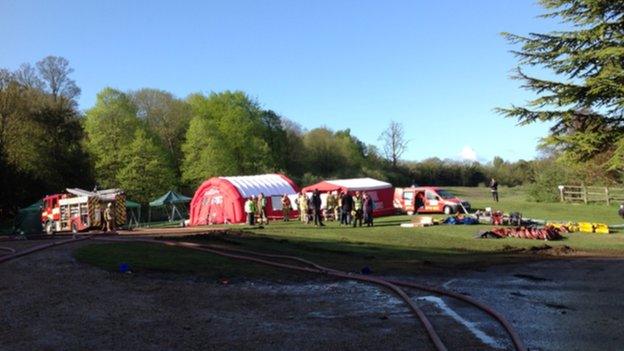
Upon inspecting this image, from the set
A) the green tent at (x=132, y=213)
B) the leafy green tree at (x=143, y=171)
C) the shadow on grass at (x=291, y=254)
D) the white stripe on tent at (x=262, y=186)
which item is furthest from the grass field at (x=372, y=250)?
the leafy green tree at (x=143, y=171)

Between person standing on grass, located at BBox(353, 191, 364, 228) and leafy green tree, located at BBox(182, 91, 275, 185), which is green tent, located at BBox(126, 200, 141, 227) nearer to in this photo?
leafy green tree, located at BBox(182, 91, 275, 185)

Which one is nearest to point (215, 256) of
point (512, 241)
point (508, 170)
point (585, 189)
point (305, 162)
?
point (512, 241)

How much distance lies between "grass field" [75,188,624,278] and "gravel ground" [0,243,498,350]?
61.2 inches

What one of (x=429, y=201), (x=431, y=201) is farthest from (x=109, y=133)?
(x=431, y=201)

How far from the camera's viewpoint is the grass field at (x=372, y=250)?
13211 millimetres

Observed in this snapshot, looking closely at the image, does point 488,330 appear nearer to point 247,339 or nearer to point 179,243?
point 247,339

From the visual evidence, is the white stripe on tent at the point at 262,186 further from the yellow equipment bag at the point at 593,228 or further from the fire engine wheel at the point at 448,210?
the yellow equipment bag at the point at 593,228

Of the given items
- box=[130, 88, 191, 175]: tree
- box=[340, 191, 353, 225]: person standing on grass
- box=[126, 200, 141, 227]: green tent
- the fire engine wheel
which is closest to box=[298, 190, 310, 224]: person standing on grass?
box=[340, 191, 353, 225]: person standing on grass

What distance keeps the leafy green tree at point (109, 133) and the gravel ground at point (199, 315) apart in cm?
5294

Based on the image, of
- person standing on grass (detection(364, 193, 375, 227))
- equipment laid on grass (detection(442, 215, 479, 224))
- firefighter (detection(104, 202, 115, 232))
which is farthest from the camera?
firefighter (detection(104, 202, 115, 232))

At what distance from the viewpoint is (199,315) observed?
8.30m

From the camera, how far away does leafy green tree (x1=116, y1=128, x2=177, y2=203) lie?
202ft

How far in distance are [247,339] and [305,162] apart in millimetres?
74475

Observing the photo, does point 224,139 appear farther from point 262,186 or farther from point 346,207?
point 346,207
